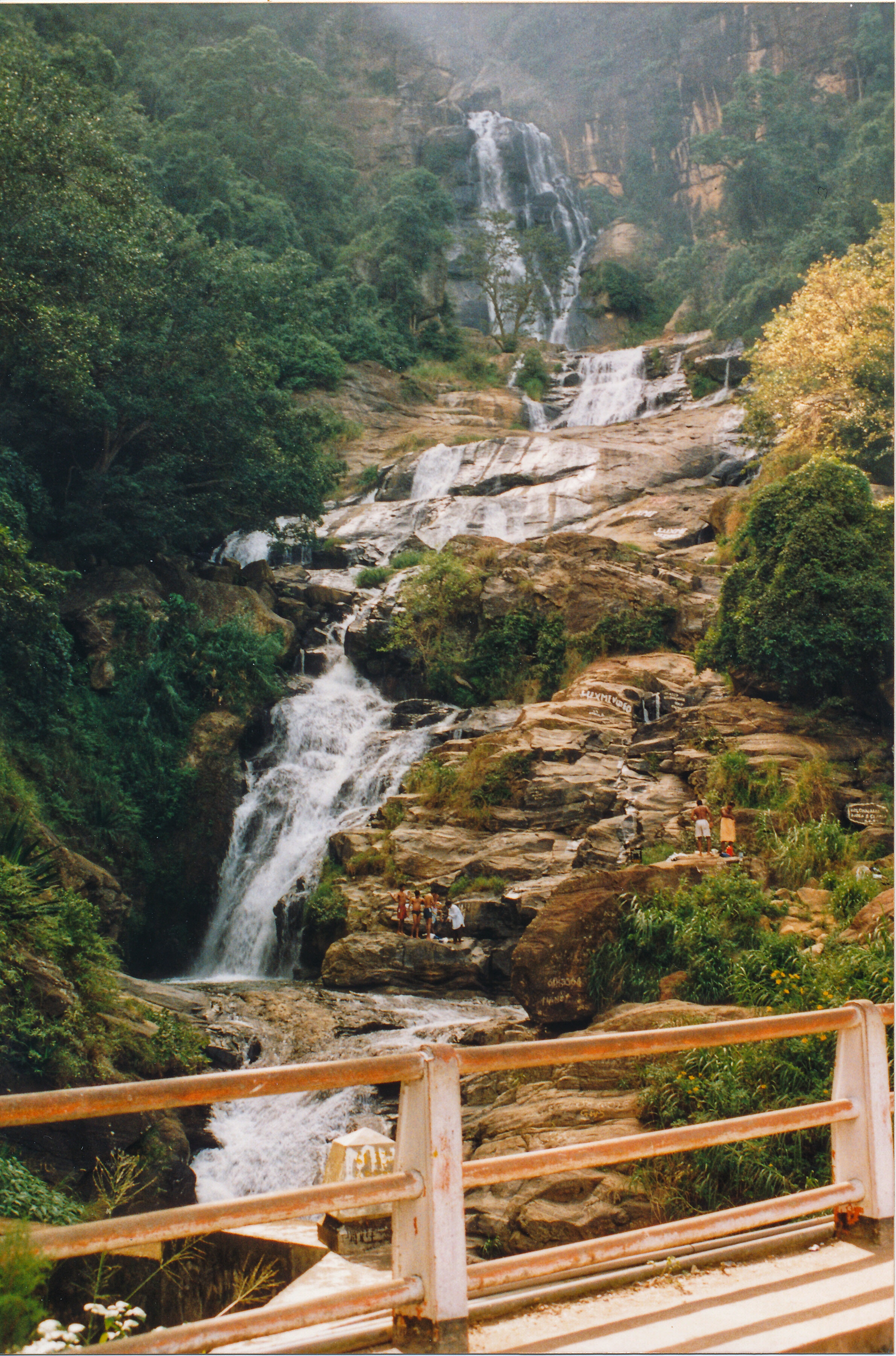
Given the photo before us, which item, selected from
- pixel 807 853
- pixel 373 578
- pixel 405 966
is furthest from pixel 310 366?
pixel 807 853

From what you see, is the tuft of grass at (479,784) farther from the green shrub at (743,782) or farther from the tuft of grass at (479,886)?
the green shrub at (743,782)

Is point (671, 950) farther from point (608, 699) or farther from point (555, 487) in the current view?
point (555, 487)

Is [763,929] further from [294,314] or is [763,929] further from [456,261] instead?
[456,261]

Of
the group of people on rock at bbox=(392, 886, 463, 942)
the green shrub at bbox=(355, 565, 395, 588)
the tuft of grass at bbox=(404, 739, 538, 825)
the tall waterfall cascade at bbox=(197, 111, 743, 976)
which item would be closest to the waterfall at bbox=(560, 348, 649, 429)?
the tall waterfall cascade at bbox=(197, 111, 743, 976)

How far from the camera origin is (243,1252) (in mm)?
5418

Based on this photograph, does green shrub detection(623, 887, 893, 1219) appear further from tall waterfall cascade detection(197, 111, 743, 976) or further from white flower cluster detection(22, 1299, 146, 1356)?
tall waterfall cascade detection(197, 111, 743, 976)

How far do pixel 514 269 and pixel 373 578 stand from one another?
28.1 meters

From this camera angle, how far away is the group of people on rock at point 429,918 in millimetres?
14594

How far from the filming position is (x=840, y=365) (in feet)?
73.8

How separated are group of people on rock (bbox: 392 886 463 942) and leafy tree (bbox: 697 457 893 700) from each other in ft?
24.0

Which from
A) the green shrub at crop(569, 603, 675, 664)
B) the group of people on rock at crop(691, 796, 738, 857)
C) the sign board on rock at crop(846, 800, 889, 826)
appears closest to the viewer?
the group of people on rock at crop(691, 796, 738, 857)

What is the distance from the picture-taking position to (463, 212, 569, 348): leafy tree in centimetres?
4500

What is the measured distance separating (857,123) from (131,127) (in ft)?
94.1

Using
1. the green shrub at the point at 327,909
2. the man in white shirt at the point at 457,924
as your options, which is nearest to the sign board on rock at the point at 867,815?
the man in white shirt at the point at 457,924
